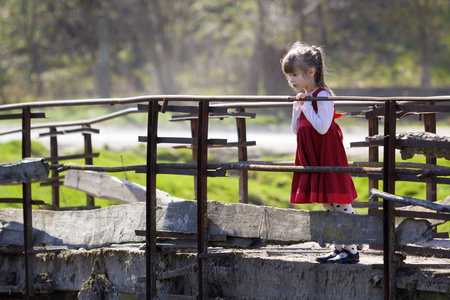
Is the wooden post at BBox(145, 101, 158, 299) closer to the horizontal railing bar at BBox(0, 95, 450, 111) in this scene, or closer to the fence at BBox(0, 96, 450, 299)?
the fence at BBox(0, 96, 450, 299)

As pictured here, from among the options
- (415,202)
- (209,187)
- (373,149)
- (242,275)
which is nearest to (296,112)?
(415,202)

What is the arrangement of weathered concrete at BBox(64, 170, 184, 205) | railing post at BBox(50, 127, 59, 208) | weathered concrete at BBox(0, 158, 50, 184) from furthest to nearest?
1. railing post at BBox(50, 127, 59, 208)
2. weathered concrete at BBox(64, 170, 184, 205)
3. weathered concrete at BBox(0, 158, 50, 184)

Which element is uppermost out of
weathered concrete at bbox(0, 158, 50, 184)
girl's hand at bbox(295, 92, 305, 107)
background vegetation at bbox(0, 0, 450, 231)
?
background vegetation at bbox(0, 0, 450, 231)

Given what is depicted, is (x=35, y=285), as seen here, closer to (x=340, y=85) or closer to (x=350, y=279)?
(x=350, y=279)

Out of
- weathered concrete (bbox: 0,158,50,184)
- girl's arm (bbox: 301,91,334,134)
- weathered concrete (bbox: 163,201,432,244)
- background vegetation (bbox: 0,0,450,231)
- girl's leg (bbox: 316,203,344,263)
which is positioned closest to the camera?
weathered concrete (bbox: 163,201,432,244)

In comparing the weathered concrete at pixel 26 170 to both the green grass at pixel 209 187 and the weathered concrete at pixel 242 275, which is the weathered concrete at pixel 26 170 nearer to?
the weathered concrete at pixel 242 275

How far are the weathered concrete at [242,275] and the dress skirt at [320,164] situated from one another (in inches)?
16.6

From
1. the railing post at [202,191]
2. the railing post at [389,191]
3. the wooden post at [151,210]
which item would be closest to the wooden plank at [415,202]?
the railing post at [389,191]

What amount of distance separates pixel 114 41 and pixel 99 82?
249 centimetres

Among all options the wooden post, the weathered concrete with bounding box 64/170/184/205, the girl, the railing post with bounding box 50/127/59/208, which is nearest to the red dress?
the girl

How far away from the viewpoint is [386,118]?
4078 mm

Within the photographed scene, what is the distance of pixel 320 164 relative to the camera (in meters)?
4.44

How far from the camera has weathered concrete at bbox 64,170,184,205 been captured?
245 inches

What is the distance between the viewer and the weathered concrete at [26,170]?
5.23 metres
